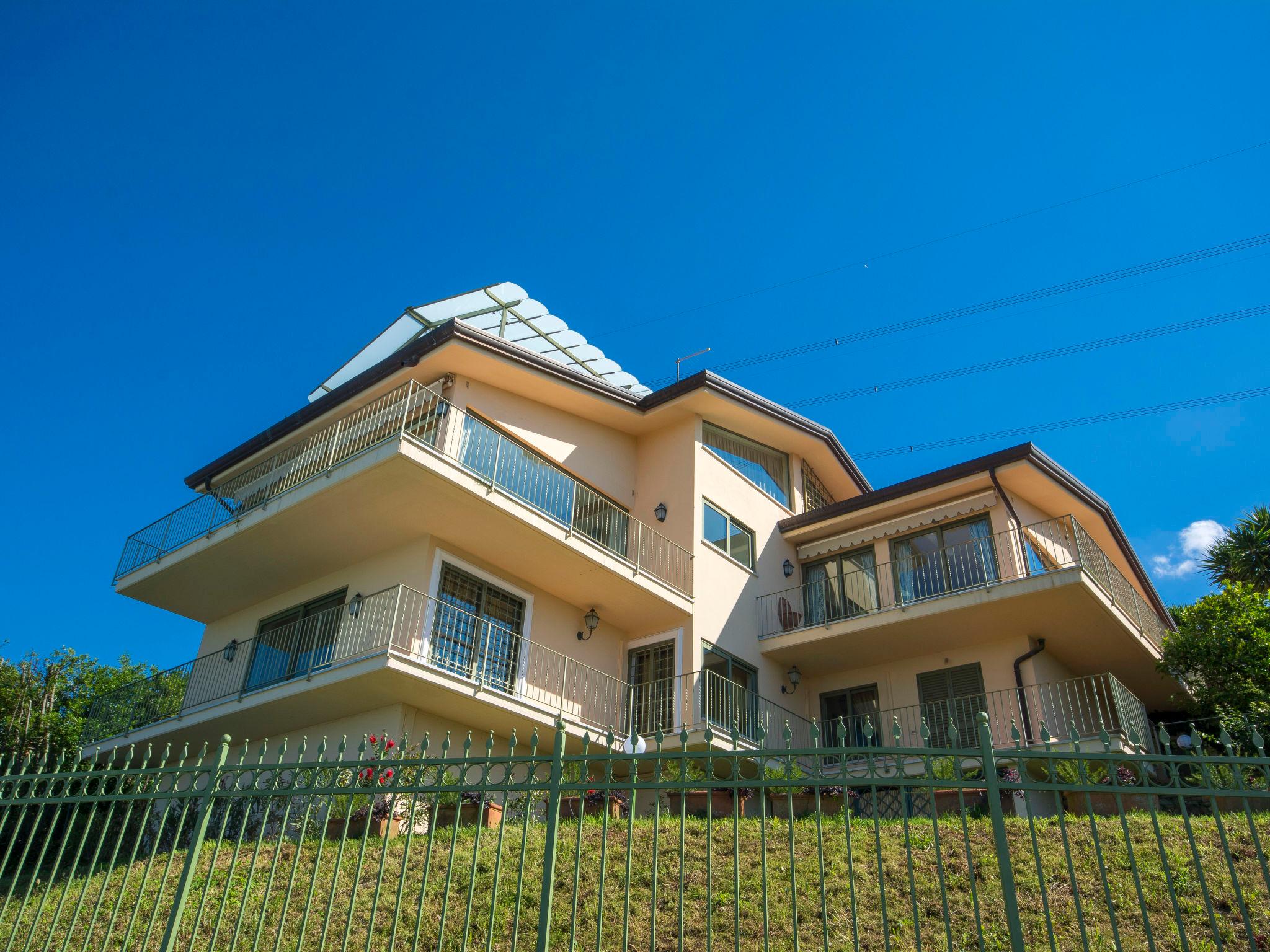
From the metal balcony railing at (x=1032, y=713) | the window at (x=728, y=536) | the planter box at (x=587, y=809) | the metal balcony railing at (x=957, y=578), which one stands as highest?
the window at (x=728, y=536)

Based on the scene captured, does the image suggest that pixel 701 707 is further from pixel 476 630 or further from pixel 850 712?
pixel 476 630

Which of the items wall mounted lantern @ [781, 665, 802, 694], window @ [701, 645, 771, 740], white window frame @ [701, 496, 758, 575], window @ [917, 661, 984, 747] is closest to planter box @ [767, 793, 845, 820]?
window @ [701, 645, 771, 740]

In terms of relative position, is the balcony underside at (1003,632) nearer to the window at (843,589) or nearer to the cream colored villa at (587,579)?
the cream colored villa at (587,579)

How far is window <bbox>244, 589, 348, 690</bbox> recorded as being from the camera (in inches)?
685

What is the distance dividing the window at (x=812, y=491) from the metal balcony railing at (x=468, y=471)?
5.60 metres

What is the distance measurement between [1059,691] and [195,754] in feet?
53.1

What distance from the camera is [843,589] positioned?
2044 centimetres

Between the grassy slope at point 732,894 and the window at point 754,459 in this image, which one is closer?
the grassy slope at point 732,894

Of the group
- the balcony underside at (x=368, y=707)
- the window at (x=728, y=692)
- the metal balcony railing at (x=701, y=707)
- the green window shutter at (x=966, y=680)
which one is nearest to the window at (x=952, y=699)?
the green window shutter at (x=966, y=680)

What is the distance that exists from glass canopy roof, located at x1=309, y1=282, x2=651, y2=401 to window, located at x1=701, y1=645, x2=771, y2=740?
254 inches

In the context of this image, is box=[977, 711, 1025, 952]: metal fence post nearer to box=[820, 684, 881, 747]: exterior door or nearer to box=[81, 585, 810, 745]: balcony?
box=[81, 585, 810, 745]: balcony

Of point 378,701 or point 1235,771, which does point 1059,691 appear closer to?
point 378,701

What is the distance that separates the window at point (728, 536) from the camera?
2020 centimetres

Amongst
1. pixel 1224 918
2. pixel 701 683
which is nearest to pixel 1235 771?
pixel 1224 918
